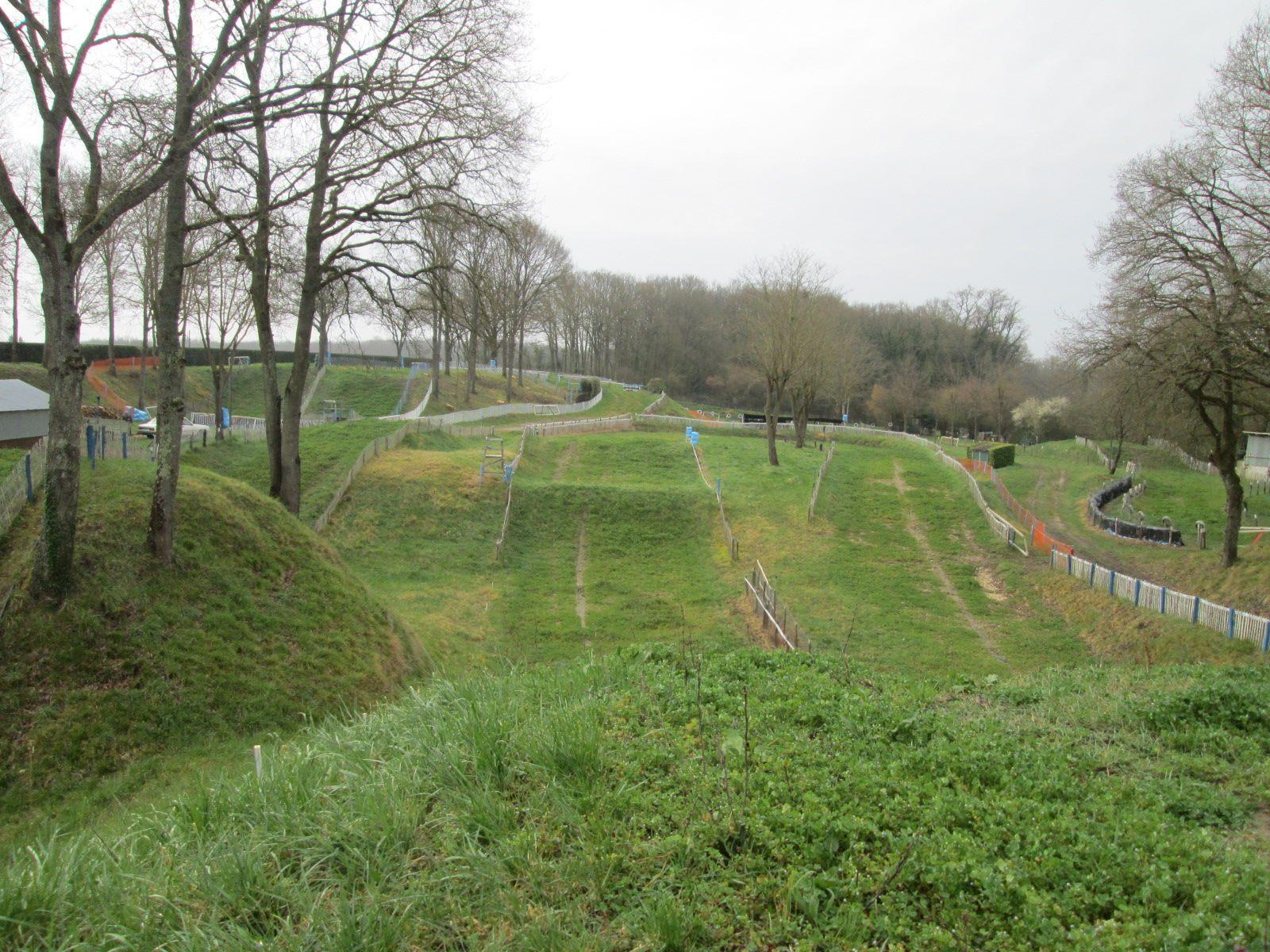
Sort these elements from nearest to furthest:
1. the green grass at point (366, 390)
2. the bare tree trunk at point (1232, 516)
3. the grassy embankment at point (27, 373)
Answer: the bare tree trunk at point (1232, 516), the grassy embankment at point (27, 373), the green grass at point (366, 390)

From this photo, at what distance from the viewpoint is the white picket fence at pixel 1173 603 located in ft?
49.2

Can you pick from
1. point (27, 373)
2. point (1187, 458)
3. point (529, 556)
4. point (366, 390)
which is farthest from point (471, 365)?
point (1187, 458)

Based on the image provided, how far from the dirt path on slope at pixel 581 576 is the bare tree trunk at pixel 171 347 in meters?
9.98

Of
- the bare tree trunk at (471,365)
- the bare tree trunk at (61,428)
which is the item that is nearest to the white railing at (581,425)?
the bare tree trunk at (471,365)

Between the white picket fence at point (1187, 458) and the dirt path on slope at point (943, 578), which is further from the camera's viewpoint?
the white picket fence at point (1187, 458)

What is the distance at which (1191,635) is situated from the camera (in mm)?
16062

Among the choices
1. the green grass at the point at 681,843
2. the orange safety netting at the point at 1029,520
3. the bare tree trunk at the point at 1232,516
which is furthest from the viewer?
the orange safety netting at the point at 1029,520

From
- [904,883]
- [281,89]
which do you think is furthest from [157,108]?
[904,883]

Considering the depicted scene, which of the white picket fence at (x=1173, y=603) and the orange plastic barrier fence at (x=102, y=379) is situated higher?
the orange plastic barrier fence at (x=102, y=379)

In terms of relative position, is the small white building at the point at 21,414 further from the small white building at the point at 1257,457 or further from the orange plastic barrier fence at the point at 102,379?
the small white building at the point at 1257,457

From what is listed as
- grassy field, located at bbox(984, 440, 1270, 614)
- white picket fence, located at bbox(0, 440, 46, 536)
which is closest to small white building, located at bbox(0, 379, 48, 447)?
white picket fence, located at bbox(0, 440, 46, 536)

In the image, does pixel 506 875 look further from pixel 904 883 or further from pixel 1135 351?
pixel 1135 351

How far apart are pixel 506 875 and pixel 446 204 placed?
550 inches

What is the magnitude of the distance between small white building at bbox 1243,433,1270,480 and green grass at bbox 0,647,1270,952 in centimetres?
3589
